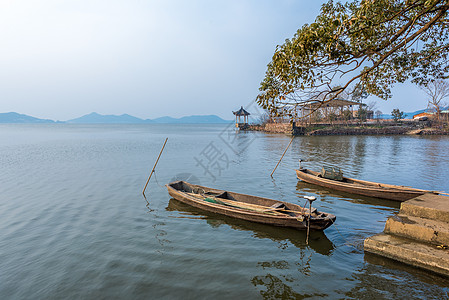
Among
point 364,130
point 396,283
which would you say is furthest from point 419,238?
point 364,130

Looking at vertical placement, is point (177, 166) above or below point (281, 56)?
below

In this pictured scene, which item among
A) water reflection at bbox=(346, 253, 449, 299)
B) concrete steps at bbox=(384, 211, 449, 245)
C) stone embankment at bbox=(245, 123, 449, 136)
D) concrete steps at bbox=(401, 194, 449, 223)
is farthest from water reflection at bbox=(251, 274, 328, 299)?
stone embankment at bbox=(245, 123, 449, 136)

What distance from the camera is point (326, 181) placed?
530 inches

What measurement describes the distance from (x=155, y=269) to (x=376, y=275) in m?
5.36

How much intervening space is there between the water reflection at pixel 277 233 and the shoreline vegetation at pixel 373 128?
41.1 metres

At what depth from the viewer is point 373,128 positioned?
169 feet

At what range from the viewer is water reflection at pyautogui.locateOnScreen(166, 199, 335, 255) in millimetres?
7593

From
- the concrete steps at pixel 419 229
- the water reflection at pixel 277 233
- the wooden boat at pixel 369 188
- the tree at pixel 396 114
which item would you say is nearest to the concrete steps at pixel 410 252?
the concrete steps at pixel 419 229

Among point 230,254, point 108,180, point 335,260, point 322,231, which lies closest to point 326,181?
point 322,231

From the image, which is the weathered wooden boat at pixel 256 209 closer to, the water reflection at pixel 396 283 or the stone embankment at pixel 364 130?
the water reflection at pixel 396 283

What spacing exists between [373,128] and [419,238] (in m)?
52.3

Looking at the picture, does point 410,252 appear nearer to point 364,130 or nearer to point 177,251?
point 177,251

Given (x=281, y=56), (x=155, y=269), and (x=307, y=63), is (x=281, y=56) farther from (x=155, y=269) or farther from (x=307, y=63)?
(x=155, y=269)

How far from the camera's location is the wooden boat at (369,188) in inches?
431
